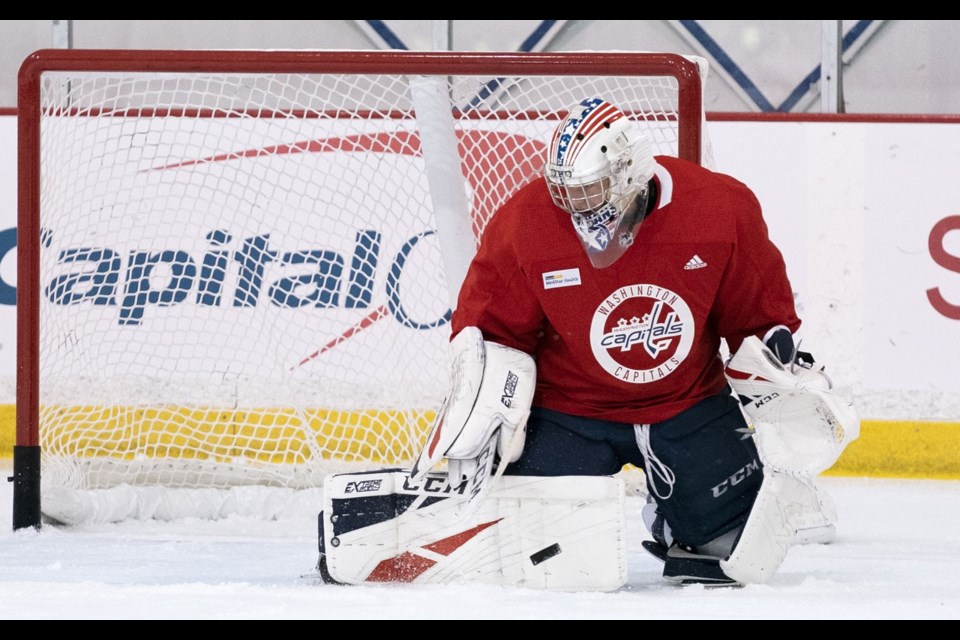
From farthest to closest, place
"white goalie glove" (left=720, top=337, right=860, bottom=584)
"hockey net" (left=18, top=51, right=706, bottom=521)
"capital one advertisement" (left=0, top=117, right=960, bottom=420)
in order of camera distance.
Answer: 1. "capital one advertisement" (left=0, top=117, right=960, bottom=420)
2. "hockey net" (left=18, top=51, right=706, bottom=521)
3. "white goalie glove" (left=720, top=337, right=860, bottom=584)

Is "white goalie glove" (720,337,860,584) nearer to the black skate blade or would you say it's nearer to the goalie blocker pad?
the black skate blade

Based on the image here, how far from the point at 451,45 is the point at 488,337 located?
2325mm

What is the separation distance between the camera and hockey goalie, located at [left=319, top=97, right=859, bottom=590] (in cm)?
213

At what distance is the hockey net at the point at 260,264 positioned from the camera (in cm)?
312

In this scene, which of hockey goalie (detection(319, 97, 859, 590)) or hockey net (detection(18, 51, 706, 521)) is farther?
hockey net (detection(18, 51, 706, 521))

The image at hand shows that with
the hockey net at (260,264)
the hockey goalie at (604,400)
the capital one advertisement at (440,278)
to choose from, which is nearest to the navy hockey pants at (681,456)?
the hockey goalie at (604,400)

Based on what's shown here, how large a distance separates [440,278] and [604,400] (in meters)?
1.37

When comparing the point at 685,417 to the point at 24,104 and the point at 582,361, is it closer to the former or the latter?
the point at 582,361

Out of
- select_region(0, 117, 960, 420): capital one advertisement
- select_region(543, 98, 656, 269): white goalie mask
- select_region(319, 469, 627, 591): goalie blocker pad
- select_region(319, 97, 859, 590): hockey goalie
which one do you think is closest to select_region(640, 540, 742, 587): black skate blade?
select_region(319, 97, 859, 590): hockey goalie

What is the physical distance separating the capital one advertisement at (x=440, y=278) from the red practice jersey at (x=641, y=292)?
48.5 inches

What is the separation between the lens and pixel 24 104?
2.83 meters

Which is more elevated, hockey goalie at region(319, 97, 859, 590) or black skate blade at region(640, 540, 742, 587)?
hockey goalie at region(319, 97, 859, 590)

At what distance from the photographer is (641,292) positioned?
2141 millimetres

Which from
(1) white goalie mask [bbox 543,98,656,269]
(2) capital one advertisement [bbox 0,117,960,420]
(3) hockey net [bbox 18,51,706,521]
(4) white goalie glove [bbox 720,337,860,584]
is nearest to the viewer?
(1) white goalie mask [bbox 543,98,656,269]
